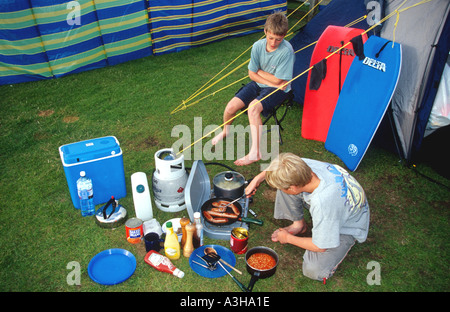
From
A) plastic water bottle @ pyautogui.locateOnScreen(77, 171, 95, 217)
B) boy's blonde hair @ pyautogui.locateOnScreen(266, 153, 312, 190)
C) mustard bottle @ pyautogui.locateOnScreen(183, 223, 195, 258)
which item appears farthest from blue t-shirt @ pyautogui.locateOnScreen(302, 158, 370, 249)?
plastic water bottle @ pyautogui.locateOnScreen(77, 171, 95, 217)

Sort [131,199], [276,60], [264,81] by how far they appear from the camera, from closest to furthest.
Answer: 1. [131,199]
2. [276,60]
3. [264,81]

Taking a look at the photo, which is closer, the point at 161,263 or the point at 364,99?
the point at 161,263

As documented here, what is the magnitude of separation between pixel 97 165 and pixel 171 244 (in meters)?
1.07

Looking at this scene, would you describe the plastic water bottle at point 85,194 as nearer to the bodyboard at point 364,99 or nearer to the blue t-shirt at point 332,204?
the blue t-shirt at point 332,204

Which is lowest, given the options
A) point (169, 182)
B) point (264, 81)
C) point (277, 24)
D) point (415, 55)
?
point (169, 182)

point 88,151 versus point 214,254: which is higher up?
point 88,151

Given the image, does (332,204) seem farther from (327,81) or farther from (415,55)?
(415,55)

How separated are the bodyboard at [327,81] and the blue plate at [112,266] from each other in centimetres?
285

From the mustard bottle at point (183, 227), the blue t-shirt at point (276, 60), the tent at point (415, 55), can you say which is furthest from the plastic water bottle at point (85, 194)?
the tent at point (415, 55)

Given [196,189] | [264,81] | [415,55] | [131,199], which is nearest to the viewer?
[196,189]
